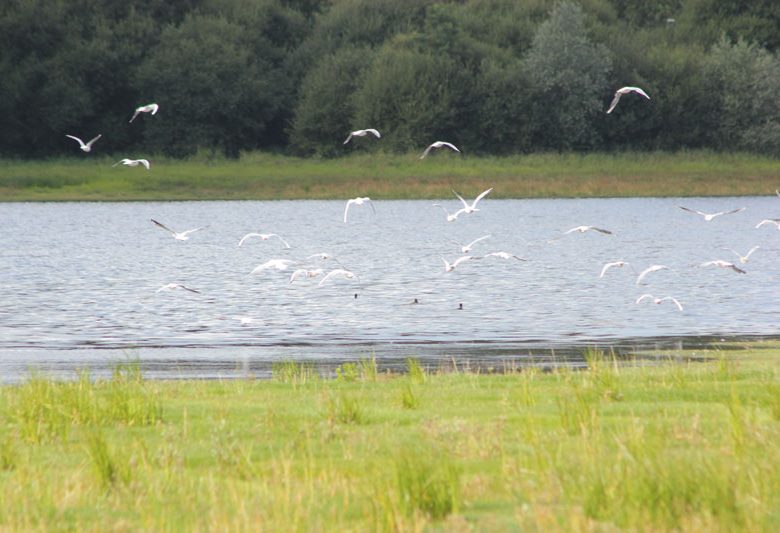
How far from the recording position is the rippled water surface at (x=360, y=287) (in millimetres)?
24312

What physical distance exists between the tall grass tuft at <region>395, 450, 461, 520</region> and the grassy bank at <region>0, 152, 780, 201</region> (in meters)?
61.6

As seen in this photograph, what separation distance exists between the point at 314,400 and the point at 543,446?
13.2 feet

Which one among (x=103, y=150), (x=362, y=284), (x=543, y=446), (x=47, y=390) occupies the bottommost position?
(x=103, y=150)

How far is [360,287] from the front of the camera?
3481cm

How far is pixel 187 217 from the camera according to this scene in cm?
6275

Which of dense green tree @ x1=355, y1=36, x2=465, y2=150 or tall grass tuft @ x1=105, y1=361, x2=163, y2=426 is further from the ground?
tall grass tuft @ x1=105, y1=361, x2=163, y2=426

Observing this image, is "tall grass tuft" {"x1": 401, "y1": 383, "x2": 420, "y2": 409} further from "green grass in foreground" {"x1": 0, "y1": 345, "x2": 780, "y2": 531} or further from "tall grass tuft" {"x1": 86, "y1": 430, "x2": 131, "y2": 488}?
"tall grass tuft" {"x1": 86, "y1": 430, "x2": 131, "y2": 488}

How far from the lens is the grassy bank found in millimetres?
71688

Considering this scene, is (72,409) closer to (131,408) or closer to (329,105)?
(131,408)

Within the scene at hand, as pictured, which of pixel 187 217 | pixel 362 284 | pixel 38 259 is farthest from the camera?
pixel 187 217

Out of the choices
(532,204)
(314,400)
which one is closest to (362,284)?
(314,400)

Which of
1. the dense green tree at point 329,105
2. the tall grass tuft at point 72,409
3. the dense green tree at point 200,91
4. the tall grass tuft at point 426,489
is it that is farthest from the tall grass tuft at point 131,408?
the dense green tree at point 329,105

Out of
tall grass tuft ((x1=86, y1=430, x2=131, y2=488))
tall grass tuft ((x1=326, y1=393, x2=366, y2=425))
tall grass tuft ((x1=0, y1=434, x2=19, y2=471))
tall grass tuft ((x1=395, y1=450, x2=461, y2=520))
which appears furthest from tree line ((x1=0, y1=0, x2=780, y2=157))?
tall grass tuft ((x1=395, y1=450, x2=461, y2=520))

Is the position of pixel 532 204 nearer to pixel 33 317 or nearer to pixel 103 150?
pixel 103 150
